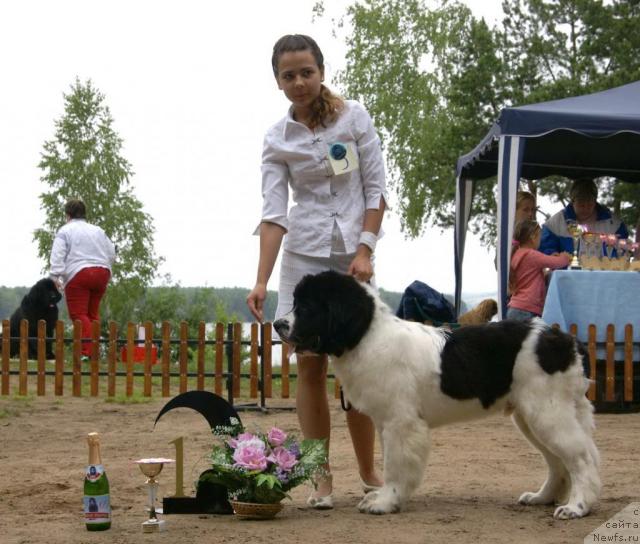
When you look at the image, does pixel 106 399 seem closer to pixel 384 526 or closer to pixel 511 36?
pixel 384 526

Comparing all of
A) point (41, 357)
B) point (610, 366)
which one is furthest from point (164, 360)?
point (610, 366)

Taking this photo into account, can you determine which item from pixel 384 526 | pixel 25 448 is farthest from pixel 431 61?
pixel 384 526

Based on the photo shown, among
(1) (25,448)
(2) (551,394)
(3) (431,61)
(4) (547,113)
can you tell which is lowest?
(1) (25,448)

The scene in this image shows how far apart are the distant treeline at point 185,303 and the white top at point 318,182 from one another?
1178cm

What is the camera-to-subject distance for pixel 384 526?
159 inches

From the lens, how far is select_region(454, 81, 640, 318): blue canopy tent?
30.8 feet

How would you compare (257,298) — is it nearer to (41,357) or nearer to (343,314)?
(343,314)

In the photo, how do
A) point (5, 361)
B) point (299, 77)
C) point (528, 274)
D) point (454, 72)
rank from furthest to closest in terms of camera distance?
1. point (454, 72)
2. point (5, 361)
3. point (528, 274)
4. point (299, 77)

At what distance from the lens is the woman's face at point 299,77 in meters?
4.51

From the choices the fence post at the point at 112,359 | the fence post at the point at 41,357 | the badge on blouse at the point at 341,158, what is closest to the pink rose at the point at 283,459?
the badge on blouse at the point at 341,158

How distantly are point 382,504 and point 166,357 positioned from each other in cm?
677

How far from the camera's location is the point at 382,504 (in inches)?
170

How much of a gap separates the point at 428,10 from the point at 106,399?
97.7 ft

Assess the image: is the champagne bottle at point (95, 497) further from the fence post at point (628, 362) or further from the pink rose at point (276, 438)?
the fence post at point (628, 362)
